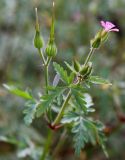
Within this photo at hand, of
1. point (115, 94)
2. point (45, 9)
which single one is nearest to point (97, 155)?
point (115, 94)

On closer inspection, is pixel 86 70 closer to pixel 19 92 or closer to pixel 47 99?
pixel 47 99

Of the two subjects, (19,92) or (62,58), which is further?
(62,58)

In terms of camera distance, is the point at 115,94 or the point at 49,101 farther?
the point at 115,94

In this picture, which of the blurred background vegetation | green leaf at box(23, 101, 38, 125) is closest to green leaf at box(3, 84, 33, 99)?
green leaf at box(23, 101, 38, 125)

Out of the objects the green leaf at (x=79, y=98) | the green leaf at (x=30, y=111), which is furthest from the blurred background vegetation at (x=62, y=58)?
the green leaf at (x=79, y=98)

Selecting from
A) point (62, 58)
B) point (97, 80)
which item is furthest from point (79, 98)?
point (62, 58)

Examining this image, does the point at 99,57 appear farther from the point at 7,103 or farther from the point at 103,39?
the point at 103,39

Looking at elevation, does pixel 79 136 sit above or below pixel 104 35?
below

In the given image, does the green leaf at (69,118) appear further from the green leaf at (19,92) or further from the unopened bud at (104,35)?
the unopened bud at (104,35)

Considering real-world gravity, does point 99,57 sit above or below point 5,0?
below
